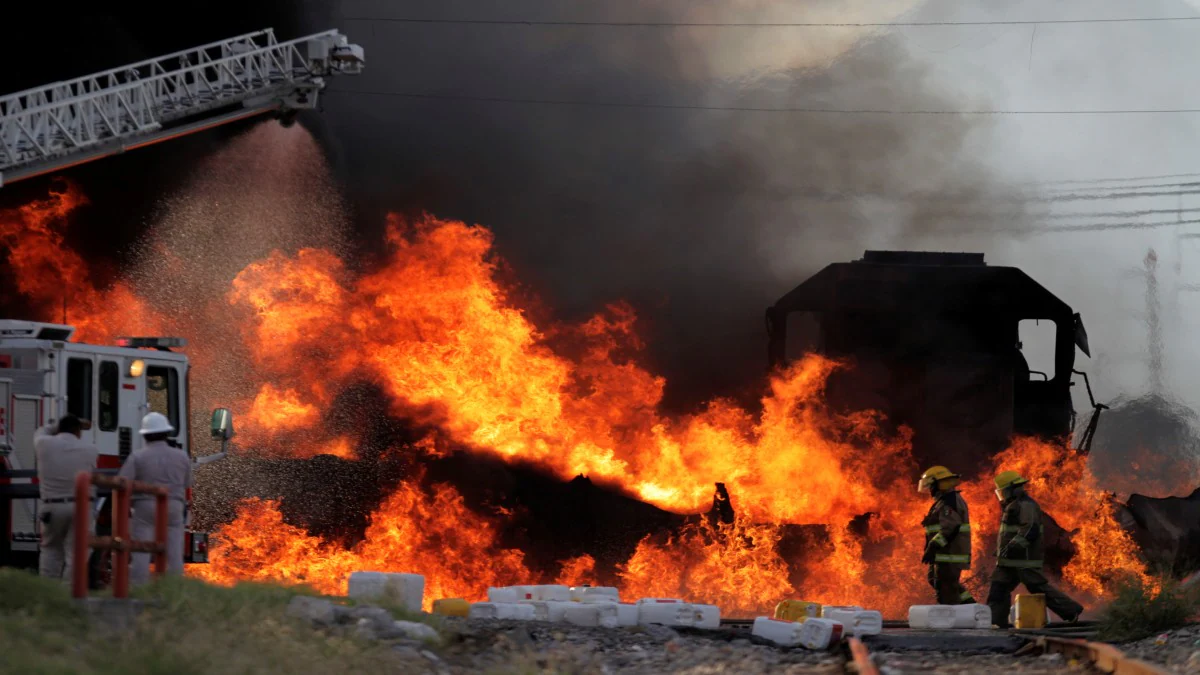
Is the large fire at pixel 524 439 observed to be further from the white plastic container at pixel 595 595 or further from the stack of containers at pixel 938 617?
the stack of containers at pixel 938 617

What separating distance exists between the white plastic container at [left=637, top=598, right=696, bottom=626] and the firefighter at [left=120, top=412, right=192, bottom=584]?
4.20 meters

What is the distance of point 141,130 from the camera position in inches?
753

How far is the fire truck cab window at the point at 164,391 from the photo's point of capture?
1323 centimetres

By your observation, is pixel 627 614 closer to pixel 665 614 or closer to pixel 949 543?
pixel 665 614

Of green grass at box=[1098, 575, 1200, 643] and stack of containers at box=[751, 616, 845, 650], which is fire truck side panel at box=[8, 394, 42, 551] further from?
green grass at box=[1098, 575, 1200, 643]

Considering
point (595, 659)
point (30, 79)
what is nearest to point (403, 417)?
point (30, 79)

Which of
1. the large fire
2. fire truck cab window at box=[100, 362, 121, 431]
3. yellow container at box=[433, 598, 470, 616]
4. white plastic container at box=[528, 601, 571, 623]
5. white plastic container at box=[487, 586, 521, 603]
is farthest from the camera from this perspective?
the large fire

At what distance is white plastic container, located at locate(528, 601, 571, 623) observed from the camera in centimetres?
1238

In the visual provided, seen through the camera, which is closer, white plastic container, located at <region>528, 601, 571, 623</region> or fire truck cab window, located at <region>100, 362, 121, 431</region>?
white plastic container, located at <region>528, 601, 571, 623</region>

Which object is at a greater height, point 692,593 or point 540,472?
point 540,472

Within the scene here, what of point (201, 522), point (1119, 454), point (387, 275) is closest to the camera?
point (201, 522)

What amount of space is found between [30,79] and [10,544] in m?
12.4

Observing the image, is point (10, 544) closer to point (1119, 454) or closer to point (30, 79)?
point (30, 79)

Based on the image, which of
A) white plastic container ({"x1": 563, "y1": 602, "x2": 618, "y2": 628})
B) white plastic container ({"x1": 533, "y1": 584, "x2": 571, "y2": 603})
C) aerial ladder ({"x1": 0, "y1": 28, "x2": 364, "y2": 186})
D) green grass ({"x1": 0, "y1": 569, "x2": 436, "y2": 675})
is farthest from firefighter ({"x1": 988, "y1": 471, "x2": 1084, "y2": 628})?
aerial ladder ({"x1": 0, "y1": 28, "x2": 364, "y2": 186})
